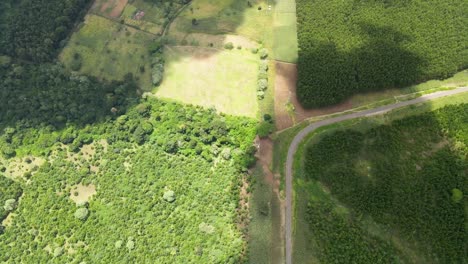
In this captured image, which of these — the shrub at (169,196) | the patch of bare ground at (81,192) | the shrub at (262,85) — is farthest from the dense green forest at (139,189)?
the shrub at (262,85)

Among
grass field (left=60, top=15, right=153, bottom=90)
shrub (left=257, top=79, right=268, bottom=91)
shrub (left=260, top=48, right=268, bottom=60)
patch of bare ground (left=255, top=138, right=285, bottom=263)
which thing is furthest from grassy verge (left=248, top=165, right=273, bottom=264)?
grass field (left=60, top=15, right=153, bottom=90)

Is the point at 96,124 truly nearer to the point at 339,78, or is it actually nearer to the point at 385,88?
the point at 339,78

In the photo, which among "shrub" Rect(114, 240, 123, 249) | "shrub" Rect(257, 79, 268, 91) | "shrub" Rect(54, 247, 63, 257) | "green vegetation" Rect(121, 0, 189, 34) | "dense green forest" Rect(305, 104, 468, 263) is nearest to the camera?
"dense green forest" Rect(305, 104, 468, 263)

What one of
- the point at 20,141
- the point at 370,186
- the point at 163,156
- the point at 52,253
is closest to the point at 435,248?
the point at 370,186

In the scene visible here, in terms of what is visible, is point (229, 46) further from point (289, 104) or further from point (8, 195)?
point (8, 195)

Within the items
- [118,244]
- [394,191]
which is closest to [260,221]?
[394,191]

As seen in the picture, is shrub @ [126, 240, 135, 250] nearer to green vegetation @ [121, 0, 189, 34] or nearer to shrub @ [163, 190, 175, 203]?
shrub @ [163, 190, 175, 203]

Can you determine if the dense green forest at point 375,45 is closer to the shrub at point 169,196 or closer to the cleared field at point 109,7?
the shrub at point 169,196
